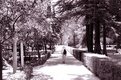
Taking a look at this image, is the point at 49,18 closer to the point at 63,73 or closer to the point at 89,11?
the point at 63,73

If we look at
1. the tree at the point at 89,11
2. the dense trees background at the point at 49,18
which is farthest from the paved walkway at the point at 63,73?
the tree at the point at 89,11

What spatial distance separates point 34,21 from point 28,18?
81 cm

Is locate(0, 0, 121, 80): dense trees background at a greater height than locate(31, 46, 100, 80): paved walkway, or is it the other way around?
locate(0, 0, 121, 80): dense trees background

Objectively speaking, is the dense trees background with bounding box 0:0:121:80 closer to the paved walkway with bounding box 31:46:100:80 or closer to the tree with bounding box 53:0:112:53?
the tree with bounding box 53:0:112:53

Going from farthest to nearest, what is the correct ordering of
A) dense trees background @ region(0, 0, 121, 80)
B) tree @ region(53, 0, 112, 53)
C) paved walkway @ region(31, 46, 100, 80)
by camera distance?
tree @ region(53, 0, 112, 53) < paved walkway @ region(31, 46, 100, 80) < dense trees background @ region(0, 0, 121, 80)

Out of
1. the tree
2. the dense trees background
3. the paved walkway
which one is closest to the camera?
the dense trees background

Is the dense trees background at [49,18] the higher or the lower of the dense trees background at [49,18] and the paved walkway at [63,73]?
the higher

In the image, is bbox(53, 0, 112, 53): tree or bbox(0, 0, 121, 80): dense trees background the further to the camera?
bbox(53, 0, 112, 53): tree

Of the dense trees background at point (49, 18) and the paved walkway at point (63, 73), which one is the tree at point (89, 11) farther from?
the paved walkway at point (63, 73)

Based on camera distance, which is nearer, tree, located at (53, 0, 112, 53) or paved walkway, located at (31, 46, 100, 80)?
paved walkway, located at (31, 46, 100, 80)

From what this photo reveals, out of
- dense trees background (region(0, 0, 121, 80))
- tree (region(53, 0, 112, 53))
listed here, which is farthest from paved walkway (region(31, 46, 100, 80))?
tree (region(53, 0, 112, 53))

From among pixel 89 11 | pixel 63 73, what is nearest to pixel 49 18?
pixel 63 73

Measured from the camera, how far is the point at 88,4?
2755 centimetres

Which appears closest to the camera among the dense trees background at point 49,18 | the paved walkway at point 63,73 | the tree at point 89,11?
the dense trees background at point 49,18
